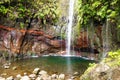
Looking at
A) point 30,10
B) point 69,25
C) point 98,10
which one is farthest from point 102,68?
point 30,10

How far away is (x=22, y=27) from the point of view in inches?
710

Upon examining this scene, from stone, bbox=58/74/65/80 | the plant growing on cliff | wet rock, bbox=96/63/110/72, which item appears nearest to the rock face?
the plant growing on cliff

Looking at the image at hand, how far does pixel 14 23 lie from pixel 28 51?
2348 millimetres

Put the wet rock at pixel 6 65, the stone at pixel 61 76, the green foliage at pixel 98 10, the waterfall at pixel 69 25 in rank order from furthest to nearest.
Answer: the waterfall at pixel 69 25 → the wet rock at pixel 6 65 → the stone at pixel 61 76 → the green foliage at pixel 98 10

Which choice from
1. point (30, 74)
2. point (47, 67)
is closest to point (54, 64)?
point (47, 67)

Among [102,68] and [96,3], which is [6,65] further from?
[102,68]

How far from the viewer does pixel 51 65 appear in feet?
51.4

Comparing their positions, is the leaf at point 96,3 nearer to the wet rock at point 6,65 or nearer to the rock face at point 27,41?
the rock face at point 27,41

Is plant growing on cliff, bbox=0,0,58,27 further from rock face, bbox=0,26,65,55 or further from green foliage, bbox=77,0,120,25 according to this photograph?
green foliage, bbox=77,0,120,25

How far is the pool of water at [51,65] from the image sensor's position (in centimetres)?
1423

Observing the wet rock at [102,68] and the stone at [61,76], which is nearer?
the wet rock at [102,68]

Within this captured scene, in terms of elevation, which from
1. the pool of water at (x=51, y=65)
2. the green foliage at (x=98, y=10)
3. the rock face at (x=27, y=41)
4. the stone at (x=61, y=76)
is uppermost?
the green foliage at (x=98, y=10)

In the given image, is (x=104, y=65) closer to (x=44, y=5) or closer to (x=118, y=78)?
(x=118, y=78)

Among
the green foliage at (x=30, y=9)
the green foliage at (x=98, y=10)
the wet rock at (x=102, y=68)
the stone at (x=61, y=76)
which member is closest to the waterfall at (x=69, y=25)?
A: the green foliage at (x=30, y=9)
